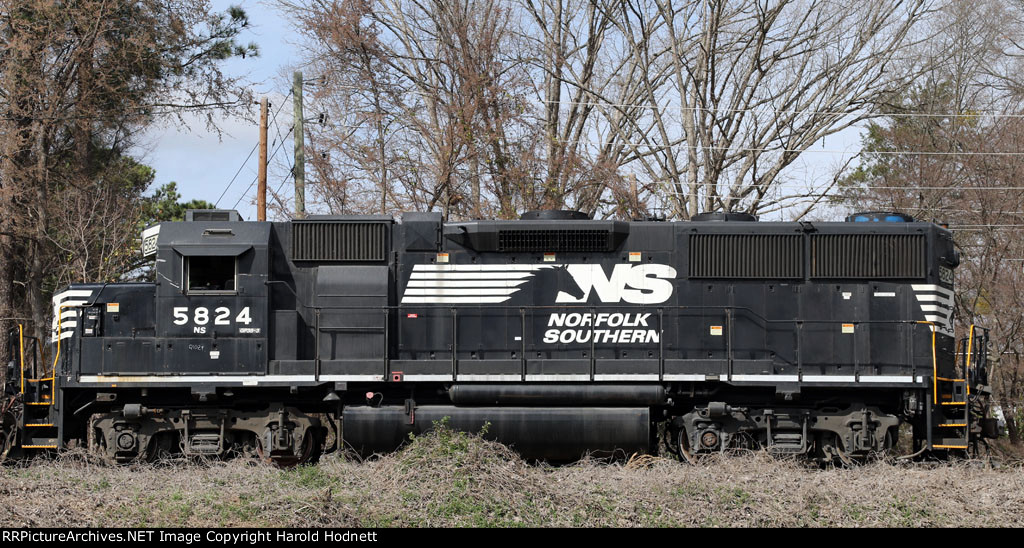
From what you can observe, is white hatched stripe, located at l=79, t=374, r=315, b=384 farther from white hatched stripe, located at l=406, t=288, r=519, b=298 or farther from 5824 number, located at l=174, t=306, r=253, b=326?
white hatched stripe, located at l=406, t=288, r=519, b=298

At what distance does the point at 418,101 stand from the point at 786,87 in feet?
30.5

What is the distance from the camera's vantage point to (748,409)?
42.3ft

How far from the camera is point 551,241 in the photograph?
13203mm

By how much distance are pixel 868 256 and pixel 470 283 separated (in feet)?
17.7

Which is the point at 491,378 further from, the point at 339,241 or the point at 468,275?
the point at 339,241

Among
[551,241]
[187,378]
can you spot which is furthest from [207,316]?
[551,241]

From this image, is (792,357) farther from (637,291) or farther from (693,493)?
(693,493)

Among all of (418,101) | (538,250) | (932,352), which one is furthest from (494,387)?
(418,101)

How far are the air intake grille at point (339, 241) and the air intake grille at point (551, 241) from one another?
66.4 inches

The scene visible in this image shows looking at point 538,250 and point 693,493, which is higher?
point 538,250

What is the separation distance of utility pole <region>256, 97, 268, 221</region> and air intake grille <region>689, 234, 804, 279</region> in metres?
9.95

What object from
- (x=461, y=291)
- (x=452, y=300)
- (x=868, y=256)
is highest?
(x=868, y=256)
